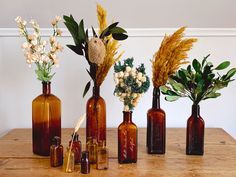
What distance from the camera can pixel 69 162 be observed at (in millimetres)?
1017

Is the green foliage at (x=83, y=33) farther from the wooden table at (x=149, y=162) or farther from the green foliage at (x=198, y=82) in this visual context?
the wooden table at (x=149, y=162)

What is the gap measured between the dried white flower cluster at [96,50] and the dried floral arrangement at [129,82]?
72mm

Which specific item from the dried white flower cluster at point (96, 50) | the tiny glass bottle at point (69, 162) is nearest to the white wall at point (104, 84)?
the dried white flower cluster at point (96, 50)

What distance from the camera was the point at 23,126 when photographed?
167cm

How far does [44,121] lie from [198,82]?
0.61m

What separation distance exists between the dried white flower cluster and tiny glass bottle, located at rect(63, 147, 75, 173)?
0.34 m

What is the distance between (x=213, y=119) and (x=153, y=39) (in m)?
0.56

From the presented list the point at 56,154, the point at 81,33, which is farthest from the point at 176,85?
the point at 56,154

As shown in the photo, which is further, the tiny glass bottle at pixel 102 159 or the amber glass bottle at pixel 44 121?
the amber glass bottle at pixel 44 121

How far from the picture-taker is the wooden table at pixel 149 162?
100 centimetres

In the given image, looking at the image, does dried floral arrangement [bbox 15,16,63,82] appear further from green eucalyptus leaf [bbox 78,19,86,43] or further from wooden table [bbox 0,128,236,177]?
wooden table [bbox 0,128,236,177]

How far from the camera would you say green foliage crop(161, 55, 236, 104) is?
111 cm

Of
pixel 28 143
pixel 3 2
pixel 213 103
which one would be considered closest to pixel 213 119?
pixel 213 103

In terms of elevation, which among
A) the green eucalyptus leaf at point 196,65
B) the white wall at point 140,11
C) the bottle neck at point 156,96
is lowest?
the bottle neck at point 156,96
